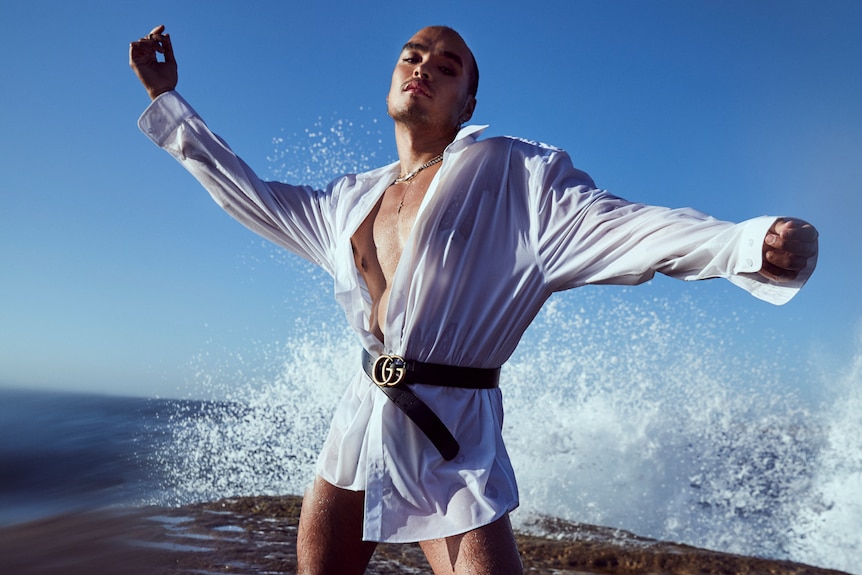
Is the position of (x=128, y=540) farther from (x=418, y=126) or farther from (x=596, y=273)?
(x=596, y=273)

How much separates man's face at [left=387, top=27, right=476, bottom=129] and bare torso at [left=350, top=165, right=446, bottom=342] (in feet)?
0.62

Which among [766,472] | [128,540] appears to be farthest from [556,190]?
[766,472]

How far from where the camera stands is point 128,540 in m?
6.05

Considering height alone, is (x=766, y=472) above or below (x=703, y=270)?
below

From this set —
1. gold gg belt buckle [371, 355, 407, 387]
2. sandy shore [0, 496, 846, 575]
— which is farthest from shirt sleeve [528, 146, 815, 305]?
sandy shore [0, 496, 846, 575]

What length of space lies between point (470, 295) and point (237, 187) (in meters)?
1.05

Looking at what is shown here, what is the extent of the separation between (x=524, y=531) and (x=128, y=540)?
3920 mm

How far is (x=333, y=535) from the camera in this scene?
6.18ft

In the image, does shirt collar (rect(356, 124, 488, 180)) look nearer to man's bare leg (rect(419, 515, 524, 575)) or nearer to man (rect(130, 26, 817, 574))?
man (rect(130, 26, 817, 574))

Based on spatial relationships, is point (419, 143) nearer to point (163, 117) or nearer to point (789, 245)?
point (163, 117)

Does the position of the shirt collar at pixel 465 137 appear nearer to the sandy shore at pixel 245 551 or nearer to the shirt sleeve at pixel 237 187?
the shirt sleeve at pixel 237 187

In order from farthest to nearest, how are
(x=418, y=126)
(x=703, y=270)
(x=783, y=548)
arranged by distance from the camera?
(x=783, y=548)
(x=418, y=126)
(x=703, y=270)

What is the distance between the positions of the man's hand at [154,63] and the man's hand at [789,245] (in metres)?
2.14

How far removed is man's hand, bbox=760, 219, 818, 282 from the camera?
119 cm
